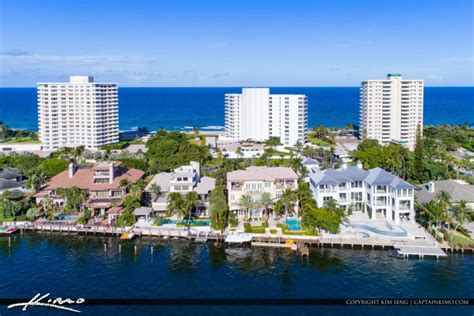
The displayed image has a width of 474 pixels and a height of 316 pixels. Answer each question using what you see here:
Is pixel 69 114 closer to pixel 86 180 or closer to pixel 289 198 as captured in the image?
pixel 86 180

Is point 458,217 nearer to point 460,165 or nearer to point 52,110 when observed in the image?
point 460,165

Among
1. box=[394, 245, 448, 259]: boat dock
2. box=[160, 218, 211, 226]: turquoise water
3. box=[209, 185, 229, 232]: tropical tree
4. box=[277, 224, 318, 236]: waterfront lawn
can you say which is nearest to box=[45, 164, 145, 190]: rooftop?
box=[160, 218, 211, 226]: turquoise water

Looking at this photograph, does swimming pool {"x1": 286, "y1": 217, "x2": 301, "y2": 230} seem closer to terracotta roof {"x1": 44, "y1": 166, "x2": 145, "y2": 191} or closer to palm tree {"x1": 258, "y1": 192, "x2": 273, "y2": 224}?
palm tree {"x1": 258, "y1": 192, "x2": 273, "y2": 224}

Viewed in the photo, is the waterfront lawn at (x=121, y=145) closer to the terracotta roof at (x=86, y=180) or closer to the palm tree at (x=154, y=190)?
the terracotta roof at (x=86, y=180)

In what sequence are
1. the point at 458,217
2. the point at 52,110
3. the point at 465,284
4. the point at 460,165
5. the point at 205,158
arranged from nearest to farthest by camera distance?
the point at 465,284
the point at 458,217
the point at 460,165
the point at 205,158
the point at 52,110

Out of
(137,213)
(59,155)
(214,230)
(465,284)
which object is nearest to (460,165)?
(465,284)

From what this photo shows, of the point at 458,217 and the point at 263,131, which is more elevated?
the point at 263,131

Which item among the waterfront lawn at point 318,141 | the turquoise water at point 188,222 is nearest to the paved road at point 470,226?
the turquoise water at point 188,222
